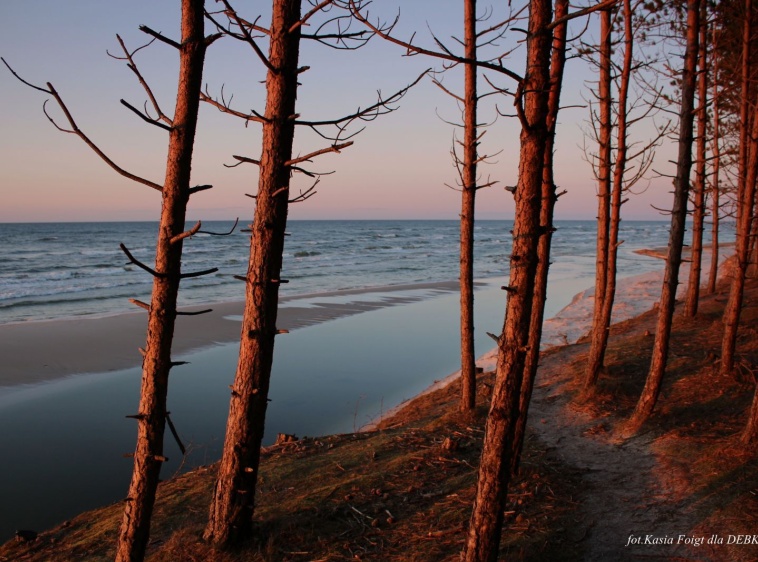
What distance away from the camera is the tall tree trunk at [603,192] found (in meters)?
9.46

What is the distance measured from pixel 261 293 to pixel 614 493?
172 inches

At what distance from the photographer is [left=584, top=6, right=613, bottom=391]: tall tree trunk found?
9.46m

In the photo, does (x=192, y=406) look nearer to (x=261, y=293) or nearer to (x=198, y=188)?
(x=261, y=293)

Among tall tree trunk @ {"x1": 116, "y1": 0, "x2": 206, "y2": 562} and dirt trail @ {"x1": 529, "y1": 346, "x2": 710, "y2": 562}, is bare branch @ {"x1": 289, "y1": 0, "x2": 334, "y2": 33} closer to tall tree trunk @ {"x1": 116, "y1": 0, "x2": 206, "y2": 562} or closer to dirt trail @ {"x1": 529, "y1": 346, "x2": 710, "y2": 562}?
tall tree trunk @ {"x1": 116, "y1": 0, "x2": 206, "y2": 562}

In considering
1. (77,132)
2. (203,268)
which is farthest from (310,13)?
(203,268)

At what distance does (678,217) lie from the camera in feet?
26.3

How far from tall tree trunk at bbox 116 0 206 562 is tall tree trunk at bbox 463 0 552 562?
8.06 ft

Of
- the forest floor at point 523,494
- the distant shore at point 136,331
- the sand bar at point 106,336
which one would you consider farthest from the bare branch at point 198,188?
the sand bar at point 106,336

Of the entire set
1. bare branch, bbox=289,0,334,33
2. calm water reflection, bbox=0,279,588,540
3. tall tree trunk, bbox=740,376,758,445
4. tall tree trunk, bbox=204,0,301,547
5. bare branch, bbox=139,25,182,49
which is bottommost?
calm water reflection, bbox=0,279,588,540

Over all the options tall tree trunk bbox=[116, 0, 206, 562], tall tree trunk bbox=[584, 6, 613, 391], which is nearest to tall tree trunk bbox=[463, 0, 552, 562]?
tall tree trunk bbox=[116, 0, 206, 562]

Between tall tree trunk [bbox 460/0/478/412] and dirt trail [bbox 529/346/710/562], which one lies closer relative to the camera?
dirt trail [bbox 529/346/710/562]

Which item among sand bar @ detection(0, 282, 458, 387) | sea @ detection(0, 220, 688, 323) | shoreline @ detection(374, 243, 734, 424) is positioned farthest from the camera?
sea @ detection(0, 220, 688, 323)

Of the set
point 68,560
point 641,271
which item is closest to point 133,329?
point 68,560

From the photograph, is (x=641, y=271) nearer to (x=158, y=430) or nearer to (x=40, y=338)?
(x=40, y=338)
